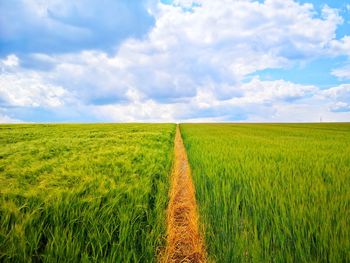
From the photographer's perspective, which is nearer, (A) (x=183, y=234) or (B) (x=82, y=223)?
(B) (x=82, y=223)

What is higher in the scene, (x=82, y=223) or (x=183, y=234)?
(x=82, y=223)

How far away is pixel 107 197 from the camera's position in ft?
10.7

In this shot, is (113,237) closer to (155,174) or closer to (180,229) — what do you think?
(180,229)

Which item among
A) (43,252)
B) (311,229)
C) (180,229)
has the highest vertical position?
(311,229)

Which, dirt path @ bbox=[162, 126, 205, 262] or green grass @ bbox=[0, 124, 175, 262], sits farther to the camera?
dirt path @ bbox=[162, 126, 205, 262]

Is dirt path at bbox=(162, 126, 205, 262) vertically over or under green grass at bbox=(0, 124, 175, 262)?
under

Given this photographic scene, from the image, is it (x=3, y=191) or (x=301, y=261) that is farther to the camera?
→ (x=3, y=191)

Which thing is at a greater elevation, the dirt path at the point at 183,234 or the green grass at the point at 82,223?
the green grass at the point at 82,223

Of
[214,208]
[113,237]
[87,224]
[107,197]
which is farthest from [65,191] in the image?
[214,208]

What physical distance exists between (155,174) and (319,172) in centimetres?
320

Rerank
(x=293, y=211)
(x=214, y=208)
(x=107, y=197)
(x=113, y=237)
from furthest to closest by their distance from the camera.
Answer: (x=214, y=208) → (x=107, y=197) → (x=293, y=211) → (x=113, y=237)

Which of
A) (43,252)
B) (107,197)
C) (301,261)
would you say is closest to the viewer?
(301,261)

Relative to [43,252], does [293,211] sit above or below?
above

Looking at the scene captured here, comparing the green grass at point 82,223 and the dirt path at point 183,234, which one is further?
the dirt path at point 183,234
